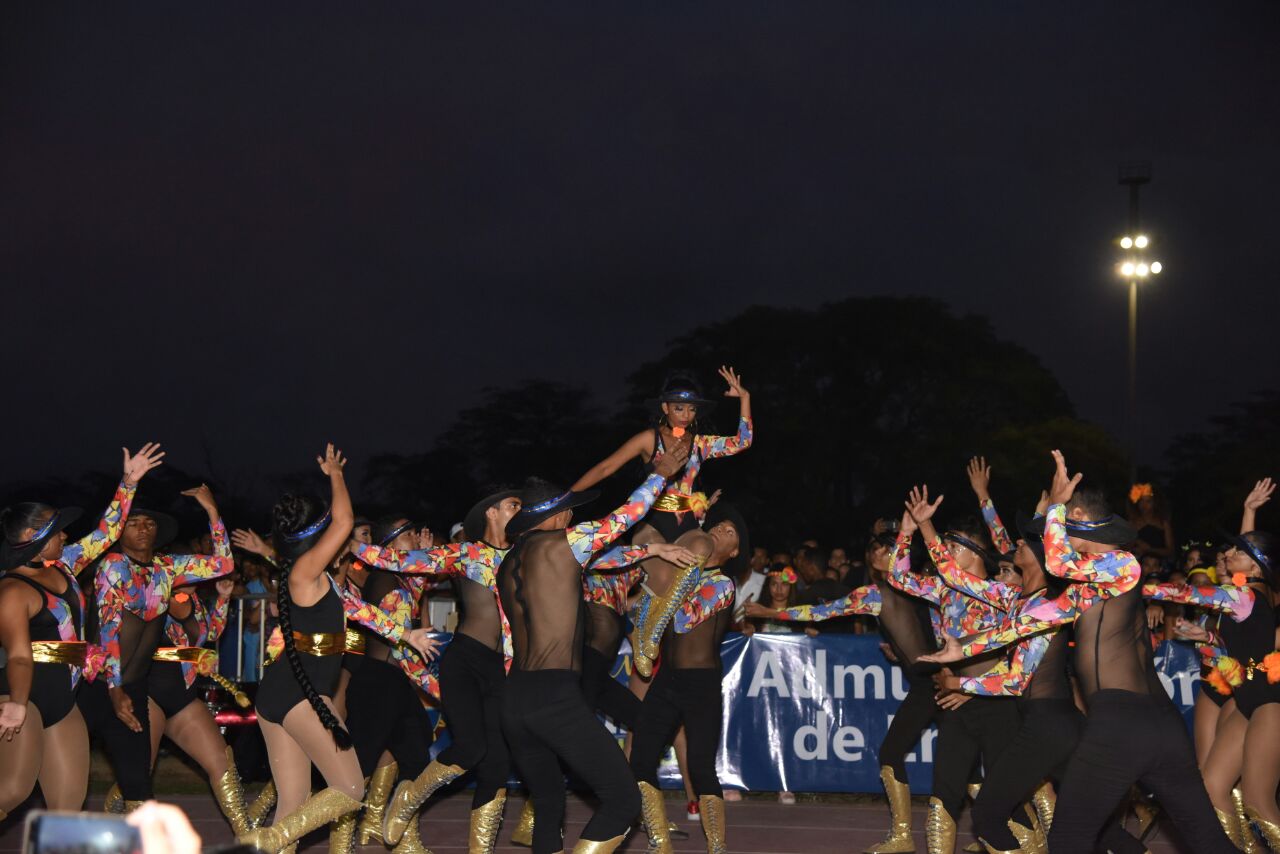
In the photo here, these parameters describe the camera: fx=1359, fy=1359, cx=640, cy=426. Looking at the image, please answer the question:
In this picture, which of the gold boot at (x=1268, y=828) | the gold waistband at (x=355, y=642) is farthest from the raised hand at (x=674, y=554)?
the gold boot at (x=1268, y=828)

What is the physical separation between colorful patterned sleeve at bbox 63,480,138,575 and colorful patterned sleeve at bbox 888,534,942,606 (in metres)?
4.32

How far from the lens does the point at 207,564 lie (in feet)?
26.7

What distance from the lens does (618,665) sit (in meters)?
10.6

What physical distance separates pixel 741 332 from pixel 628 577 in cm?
2740

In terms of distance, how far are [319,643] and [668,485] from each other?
8.78 ft

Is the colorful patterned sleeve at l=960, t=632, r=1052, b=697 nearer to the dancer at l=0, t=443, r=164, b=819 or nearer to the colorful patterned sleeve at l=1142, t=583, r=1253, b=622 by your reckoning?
the colorful patterned sleeve at l=1142, t=583, r=1253, b=622

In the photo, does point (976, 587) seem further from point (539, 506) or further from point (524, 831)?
point (524, 831)

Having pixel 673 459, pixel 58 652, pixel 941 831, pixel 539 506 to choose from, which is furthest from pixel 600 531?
pixel 941 831

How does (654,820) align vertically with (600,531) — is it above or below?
below

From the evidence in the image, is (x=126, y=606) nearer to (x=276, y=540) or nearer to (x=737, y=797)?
(x=276, y=540)

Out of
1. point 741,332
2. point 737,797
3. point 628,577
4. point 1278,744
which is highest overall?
point 741,332

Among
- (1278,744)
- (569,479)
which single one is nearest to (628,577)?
(1278,744)

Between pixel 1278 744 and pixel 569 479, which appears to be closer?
pixel 1278 744

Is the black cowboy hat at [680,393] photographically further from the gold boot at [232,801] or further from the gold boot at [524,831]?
the gold boot at [232,801]
